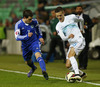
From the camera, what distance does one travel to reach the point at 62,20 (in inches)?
410

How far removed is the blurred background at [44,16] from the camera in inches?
750

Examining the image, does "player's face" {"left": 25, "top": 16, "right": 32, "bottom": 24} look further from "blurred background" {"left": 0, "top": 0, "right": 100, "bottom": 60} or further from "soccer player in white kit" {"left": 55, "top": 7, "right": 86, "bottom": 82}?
"blurred background" {"left": 0, "top": 0, "right": 100, "bottom": 60}

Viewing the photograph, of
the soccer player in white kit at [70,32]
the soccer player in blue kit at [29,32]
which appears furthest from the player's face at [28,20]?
the soccer player in white kit at [70,32]

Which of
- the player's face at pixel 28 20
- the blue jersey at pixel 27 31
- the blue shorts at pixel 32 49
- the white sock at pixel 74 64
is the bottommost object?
the white sock at pixel 74 64

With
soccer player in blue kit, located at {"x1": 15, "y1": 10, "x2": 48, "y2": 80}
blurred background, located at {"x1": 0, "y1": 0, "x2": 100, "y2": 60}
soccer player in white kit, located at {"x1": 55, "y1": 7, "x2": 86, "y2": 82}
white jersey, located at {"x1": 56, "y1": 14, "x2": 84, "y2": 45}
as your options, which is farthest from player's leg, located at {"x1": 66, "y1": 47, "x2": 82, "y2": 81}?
blurred background, located at {"x1": 0, "y1": 0, "x2": 100, "y2": 60}

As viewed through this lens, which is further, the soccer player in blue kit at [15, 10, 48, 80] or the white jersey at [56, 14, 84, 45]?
the soccer player in blue kit at [15, 10, 48, 80]

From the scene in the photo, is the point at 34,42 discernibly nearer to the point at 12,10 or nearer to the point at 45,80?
the point at 45,80

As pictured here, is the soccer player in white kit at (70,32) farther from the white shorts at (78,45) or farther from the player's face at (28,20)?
the player's face at (28,20)

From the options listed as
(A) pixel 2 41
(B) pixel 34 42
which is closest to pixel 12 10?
(A) pixel 2 41

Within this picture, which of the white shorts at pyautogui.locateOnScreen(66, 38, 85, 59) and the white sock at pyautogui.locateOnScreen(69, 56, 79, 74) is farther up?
the white shorts at pyautogui.locateOnScreen(66, 38, 85, 59)

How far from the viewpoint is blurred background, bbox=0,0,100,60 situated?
1906cm

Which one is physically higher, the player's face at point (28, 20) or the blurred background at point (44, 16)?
the player's face at point (28, 20)

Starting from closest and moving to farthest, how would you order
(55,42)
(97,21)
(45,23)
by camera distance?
(55,42), (97,21), (45,23)

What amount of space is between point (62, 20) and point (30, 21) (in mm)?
882
